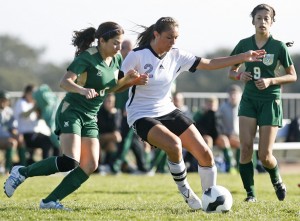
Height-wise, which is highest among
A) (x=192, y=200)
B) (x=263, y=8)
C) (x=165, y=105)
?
(x=263, y=8)

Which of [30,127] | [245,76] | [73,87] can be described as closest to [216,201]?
[73,87]

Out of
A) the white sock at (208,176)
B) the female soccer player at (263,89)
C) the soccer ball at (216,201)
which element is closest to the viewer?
the soccer ball at (216,201)

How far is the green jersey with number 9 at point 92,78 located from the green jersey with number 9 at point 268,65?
6.12 feet

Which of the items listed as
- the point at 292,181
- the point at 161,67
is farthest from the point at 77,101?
the point at 292,181

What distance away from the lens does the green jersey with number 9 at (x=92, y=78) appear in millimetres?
9289

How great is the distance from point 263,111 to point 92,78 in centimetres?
231

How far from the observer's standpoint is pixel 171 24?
930 cm

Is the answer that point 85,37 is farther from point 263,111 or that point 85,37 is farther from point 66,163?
point 263,111

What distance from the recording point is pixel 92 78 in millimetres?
9336

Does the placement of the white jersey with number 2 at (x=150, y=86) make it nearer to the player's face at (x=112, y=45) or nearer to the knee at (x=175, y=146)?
the player's face at (x=112, y=45)

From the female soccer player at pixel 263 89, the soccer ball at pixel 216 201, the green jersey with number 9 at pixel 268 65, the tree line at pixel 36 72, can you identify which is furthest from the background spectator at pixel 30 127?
the tree line at pixel 36 72

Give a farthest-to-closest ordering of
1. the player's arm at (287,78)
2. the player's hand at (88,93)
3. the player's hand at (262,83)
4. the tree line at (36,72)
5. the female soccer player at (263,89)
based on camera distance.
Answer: the tree line at (36,72) → the female soccer player at (263,89) → the player's arm at (287,78) → the player's hand at (262,83) → the player's hand at (88,93)

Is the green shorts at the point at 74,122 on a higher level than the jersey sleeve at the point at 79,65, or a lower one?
lower

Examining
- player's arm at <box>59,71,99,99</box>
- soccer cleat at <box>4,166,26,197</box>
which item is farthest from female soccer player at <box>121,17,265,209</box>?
soccer cleat at <box>4,166,26,197</box>
